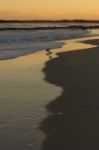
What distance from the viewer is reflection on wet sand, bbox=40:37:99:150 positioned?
5.64 metres

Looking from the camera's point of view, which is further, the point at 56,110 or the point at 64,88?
the point at 64,88

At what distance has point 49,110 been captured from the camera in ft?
24.3

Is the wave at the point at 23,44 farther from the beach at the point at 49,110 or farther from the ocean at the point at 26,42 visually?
the beach at the point at 49,110

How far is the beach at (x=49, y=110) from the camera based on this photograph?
5688mm

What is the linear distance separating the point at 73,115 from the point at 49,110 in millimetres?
543

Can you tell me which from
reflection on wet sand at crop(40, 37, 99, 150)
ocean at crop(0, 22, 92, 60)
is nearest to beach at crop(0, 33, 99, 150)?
reflection on wet sand at crop(40, 37, 99, 150)

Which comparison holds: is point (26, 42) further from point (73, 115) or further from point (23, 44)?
point (73, 115)

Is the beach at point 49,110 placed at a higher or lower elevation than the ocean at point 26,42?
higher

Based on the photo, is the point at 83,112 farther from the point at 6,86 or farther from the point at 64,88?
the point at 6,86

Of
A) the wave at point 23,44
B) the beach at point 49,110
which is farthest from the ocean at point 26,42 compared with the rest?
the beach at point 49,110

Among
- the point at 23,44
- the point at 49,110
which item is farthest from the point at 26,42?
the point at 49,110

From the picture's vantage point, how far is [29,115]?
7.05 metres

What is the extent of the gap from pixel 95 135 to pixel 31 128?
0.95 meters

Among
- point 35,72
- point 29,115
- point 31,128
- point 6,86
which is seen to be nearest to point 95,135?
point 31,128
